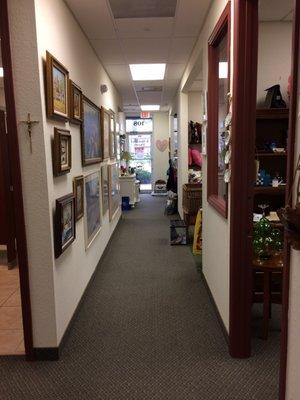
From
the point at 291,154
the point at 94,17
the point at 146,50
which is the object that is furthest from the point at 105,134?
the point at 291,154

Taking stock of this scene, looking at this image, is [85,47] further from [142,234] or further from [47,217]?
[142,234]

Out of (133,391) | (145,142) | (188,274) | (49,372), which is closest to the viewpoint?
(133,391)

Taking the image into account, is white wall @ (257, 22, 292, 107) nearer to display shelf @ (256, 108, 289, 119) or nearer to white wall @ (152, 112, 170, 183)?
display shelf @ (256, 108, 289, 119)

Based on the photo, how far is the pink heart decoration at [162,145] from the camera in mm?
11172

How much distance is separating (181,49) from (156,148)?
699cm

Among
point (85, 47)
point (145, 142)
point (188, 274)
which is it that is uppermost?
point (85, 47)

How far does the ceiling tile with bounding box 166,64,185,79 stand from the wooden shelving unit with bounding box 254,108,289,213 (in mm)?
2157

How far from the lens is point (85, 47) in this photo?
3582mm

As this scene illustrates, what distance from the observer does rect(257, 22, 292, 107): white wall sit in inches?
131

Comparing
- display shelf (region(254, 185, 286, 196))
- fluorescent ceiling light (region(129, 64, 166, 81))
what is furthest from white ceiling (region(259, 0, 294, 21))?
fluorescent ceiling light (region(129, 64, 166, 81))

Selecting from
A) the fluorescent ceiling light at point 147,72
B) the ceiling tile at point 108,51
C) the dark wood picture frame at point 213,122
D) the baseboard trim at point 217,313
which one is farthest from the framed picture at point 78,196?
the fluorescent ceiling light at point 147,72

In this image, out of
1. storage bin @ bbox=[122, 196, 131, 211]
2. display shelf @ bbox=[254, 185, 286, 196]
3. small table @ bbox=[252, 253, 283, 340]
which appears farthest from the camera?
storage bin @ bbox=[122, 196, 131, 211]

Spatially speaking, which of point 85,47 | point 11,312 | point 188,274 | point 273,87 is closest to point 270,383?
point 188,274

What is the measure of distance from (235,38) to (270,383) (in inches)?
82.5
